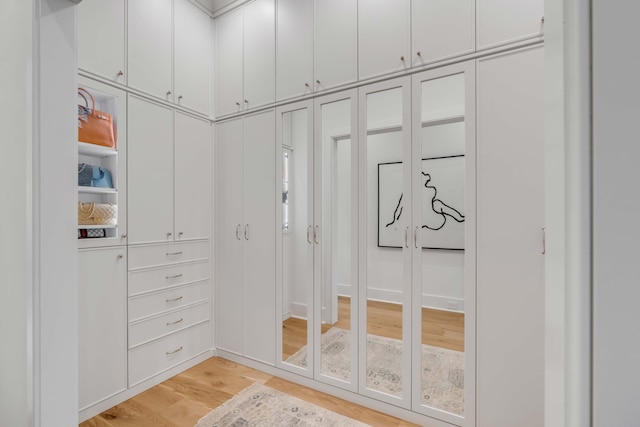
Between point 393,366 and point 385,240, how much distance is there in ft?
2.79

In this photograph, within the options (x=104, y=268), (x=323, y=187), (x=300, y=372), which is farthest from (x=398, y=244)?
(x=104, y=268)

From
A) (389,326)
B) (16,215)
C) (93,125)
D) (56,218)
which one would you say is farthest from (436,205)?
(93,125)

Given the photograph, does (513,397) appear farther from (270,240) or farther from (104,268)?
(104,268)

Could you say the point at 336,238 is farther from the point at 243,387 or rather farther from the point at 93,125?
the point at 93,125

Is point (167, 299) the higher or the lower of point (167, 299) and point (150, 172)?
the lower

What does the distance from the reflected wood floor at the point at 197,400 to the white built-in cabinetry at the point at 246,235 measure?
208 millimetres

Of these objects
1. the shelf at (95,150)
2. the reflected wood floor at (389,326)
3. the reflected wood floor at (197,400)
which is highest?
the shelf at (95,150)

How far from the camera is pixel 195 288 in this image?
257cm

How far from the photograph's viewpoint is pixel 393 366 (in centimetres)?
195

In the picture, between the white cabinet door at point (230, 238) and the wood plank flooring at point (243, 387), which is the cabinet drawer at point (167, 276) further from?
the wood plank flooring at point (243, 387)

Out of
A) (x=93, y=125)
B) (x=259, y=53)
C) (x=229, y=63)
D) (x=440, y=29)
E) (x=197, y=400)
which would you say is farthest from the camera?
(x=229, y=63)

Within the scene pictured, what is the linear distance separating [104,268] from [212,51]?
2.10 m

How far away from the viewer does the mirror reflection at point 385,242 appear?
1908 millimetres

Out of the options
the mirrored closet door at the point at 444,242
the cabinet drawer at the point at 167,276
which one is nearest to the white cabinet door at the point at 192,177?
the cabinet drawer at the point at 167,276
